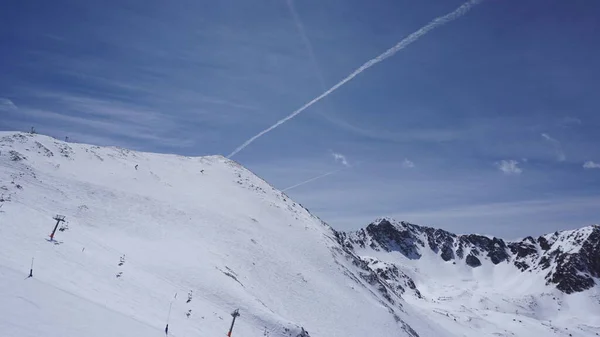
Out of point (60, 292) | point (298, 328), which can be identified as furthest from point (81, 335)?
point (298, 328)

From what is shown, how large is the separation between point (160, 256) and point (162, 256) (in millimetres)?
198

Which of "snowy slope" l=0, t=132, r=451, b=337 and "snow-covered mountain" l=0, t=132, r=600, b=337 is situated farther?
"snow-covered mountain" l=0, t=132, r=600, b=337

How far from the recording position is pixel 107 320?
16.3 meters

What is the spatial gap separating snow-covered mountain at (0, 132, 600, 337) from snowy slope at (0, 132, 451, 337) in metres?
0.14

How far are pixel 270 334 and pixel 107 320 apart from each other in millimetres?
19102

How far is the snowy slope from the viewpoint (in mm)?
17734

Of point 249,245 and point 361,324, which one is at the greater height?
point 249,245

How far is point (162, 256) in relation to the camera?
36531mm

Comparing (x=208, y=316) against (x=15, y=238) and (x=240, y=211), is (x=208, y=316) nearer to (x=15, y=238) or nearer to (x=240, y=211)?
(x=15, y=238)

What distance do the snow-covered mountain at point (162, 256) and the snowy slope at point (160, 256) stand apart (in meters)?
0.14

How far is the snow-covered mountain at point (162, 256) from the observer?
17.8m

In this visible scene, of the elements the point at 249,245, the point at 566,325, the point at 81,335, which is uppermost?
the point at 566,325

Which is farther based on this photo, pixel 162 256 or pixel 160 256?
pixel 162 256

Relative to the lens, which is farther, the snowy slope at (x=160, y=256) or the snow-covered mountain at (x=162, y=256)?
the snow-covered mountain at (x=162, y=256)
